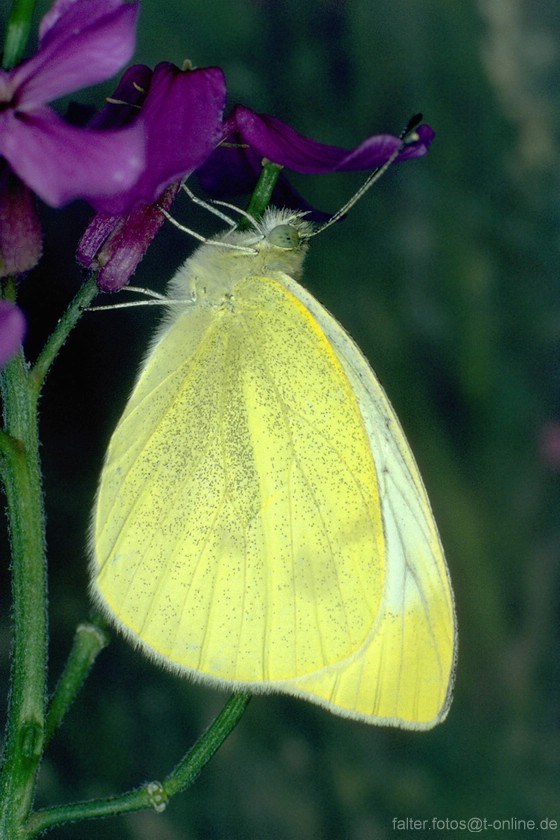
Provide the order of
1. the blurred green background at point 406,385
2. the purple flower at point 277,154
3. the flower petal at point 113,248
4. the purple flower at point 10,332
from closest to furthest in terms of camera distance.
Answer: the purple flower at point 10,332 < the purple flower at point 277,154 < the flower petal at point 113,248 < the blurred green background at point 406,385

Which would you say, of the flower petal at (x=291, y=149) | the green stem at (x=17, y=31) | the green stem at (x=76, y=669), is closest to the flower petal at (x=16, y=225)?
the green stem at (x=17, y=31)

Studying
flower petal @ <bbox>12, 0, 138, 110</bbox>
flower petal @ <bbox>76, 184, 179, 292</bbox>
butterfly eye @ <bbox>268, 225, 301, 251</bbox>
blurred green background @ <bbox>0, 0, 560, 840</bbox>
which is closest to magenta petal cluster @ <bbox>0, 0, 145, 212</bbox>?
flower petal @ <bbox>12, 0, 138, 110</bbox>

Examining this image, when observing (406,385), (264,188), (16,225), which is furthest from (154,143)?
(406,385)

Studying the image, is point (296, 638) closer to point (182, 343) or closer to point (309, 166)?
point (182, 343)

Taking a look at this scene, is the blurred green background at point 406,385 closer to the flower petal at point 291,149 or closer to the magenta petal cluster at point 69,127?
the flower petal at point 291,149

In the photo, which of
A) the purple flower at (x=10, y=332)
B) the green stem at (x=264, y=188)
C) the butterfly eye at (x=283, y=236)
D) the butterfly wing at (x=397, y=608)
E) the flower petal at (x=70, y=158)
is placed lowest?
the butterfly wing at (x=397, y=608)
